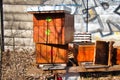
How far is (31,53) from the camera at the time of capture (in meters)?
10.0

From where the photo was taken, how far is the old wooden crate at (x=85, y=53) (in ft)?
24.1

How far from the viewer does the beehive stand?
21.9 ft

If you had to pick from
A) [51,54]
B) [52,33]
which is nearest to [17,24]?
[51,54]

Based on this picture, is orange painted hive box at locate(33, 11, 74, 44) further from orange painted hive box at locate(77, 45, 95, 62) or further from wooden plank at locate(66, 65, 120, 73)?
wooden plank at locate(66, 65, 120, 73)

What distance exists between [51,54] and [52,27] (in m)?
0.64

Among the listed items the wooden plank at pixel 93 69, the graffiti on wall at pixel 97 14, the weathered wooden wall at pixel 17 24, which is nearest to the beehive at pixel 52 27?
the wooden plank at pixel 93 69

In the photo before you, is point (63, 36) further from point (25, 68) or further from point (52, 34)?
point (25, 68)

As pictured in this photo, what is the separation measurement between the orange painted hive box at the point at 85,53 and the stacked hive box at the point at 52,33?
1.41 ft

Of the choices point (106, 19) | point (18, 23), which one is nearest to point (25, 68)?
point (18, 23)

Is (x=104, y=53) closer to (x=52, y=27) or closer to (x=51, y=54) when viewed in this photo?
(x=51, y=54)

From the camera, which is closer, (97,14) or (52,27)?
(52,27)

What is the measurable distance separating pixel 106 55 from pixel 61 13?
5.04 feet

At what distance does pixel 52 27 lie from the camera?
22.2 ft

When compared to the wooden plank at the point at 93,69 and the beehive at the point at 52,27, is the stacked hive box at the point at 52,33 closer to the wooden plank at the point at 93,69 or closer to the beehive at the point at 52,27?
the beehive at the point at 52,27
